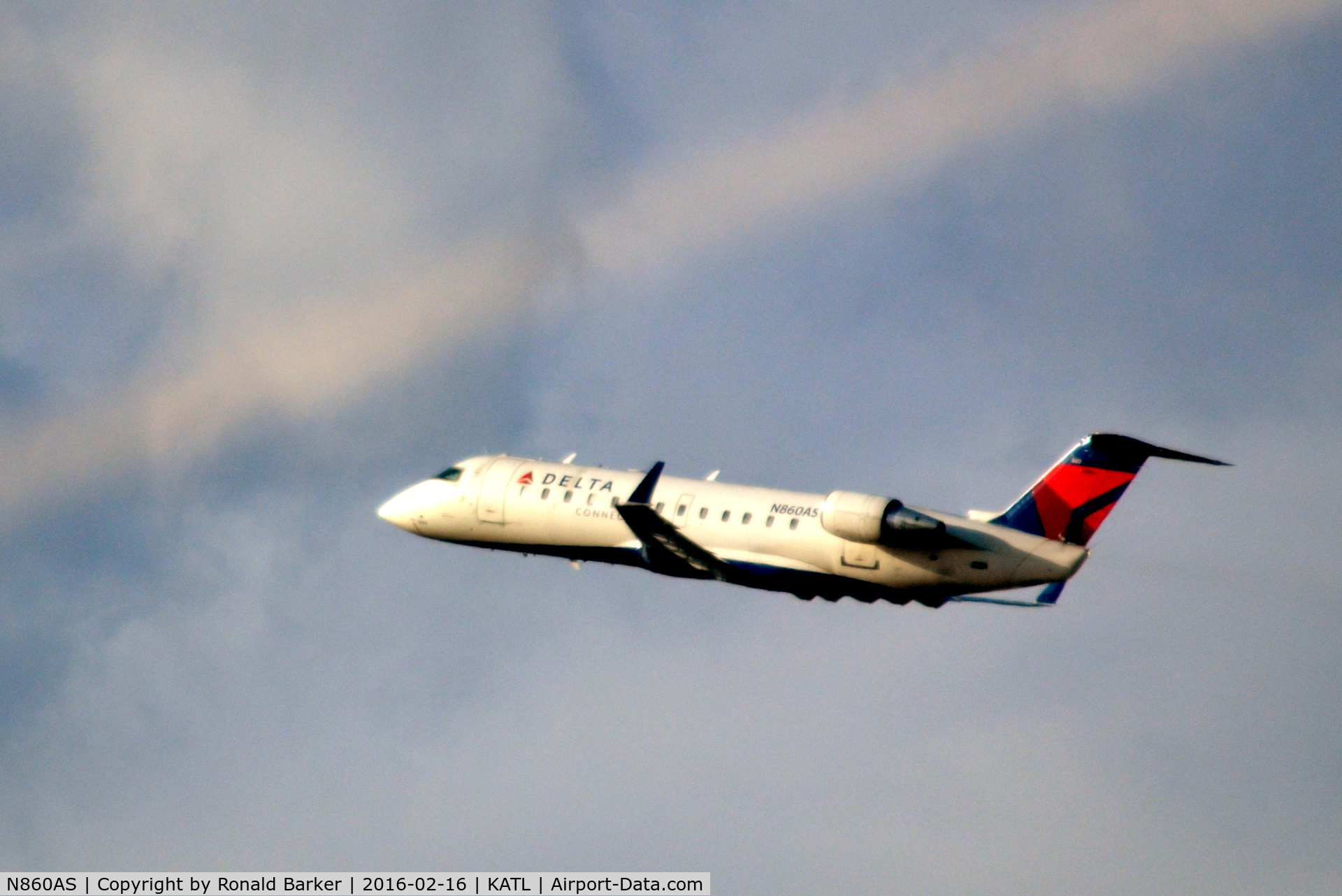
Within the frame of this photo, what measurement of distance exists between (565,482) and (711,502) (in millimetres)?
6471

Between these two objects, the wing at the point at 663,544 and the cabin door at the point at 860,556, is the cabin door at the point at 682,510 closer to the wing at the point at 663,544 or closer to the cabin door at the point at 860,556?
the wing at the point at 663,544

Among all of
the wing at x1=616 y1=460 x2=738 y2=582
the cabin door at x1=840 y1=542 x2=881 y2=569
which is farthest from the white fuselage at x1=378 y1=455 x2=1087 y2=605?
the wing at x1=616 y1=460 x2=738 y2=582

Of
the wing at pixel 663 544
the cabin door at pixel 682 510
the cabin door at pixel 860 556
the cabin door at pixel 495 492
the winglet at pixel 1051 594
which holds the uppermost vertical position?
the cabin door at pixel 495 492

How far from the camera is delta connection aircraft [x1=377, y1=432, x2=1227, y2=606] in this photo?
227 ft

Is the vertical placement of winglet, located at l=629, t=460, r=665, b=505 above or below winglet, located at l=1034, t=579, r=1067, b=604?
above

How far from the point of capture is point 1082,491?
70.4 m

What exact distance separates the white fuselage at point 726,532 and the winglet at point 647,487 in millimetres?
1385

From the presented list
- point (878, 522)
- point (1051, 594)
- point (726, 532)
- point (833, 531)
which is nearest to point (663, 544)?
point (726, 532)

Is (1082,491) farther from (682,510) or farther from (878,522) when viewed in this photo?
(682,510)

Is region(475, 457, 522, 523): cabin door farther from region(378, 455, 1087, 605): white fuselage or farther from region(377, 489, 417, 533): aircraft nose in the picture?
region(377, 489, 417, 533): aircraft nose

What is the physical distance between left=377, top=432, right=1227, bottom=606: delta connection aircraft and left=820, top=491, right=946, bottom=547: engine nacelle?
0.03 meters

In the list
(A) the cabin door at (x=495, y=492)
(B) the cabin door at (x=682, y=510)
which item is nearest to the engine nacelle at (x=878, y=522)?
(B) the cabin door at (x=682, y=510)

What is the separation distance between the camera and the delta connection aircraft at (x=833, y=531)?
2719 inches

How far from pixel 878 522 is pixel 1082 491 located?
729 cm
